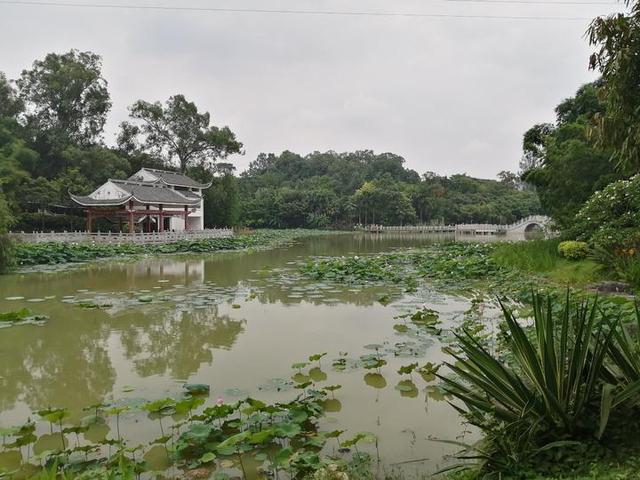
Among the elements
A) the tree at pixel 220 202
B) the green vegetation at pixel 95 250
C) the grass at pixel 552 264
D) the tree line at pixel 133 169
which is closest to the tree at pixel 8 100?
the tree line at pixel 133 169

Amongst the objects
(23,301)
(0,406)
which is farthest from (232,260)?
(0,406)

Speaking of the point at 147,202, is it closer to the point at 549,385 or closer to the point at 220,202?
the point at 220,202

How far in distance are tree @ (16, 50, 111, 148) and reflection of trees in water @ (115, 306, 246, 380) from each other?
107ft

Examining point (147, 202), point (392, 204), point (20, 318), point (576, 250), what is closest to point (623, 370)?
point (20, 318)

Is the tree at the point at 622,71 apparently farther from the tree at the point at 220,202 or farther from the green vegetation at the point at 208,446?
the tree at the point at 220,202

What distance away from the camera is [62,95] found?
1444 inches

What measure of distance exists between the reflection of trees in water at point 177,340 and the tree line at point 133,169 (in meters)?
9.79

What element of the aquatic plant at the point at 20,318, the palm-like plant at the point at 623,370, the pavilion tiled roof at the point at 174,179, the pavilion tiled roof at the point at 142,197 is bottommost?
the aquatic plant at the point at 20,318

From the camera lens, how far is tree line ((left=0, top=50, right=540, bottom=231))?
3073cm

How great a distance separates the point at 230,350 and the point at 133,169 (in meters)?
39.2

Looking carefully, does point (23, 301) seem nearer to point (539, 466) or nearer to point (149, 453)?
point (149, 453)

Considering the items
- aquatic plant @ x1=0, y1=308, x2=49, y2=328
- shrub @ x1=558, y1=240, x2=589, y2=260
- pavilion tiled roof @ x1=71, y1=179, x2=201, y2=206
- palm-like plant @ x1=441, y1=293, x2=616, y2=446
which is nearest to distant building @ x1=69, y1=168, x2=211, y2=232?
pavilion tiled roof @ x1=71, y1=179, x2=201, y2=206

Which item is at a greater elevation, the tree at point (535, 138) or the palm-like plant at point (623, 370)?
the tree at point (535, 138)

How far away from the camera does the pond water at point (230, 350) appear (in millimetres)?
4301
